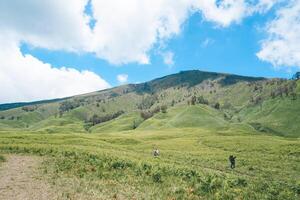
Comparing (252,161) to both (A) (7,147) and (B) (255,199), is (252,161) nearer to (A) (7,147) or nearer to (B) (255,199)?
(B) (255,199)

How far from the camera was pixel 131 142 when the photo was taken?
106125 mm

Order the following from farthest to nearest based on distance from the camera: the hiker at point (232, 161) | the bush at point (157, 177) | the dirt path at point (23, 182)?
1. the hiker at point (232, 161)
2. the bush at point (157, 177)
3. the dirt path at point (23, 182)

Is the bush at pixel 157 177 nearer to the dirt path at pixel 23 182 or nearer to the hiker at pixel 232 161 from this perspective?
the dirt path at pixel 23 182

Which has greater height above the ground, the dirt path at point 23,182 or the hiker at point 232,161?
the dirt path at point 23,182

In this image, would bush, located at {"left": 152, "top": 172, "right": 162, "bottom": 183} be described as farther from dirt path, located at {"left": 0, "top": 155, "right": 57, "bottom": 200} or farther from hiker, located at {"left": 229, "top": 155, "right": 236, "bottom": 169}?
hiker, located at {"left": 229, "top": 155, "right": 236, "bottom": 169}

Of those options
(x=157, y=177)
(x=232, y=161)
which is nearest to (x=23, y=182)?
(x=157, y=177)

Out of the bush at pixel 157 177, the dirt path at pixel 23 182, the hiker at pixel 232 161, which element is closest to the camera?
the dirt path at pixel 23 182

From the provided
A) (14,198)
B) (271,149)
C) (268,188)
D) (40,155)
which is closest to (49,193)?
(14,198)

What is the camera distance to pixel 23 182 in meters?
33.0

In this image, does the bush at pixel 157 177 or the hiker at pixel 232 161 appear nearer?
the bush at pixel 157 177

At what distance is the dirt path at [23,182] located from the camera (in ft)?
92.7

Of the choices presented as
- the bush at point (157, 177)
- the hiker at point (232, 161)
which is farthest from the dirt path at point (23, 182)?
the hiker at point (232, 161)

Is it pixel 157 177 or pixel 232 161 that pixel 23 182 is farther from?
pixel 232 161

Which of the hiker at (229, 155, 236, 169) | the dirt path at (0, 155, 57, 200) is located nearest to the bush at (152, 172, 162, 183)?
the dirt path at (0, 155, 57, 200)
